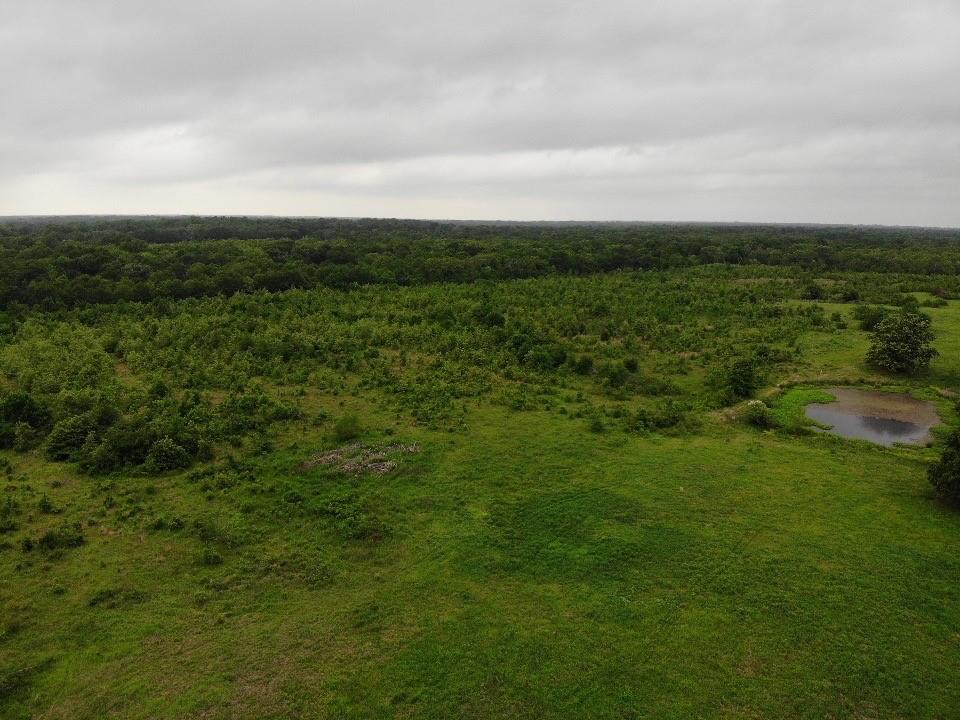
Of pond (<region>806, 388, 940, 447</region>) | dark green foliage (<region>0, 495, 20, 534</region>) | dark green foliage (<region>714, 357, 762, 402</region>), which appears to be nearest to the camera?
dark green foliage (<region>0, 495, 20, 534</region>)

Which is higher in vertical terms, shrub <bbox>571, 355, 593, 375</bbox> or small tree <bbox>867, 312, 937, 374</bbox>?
small tree <bbox>867, 312, 937, 374</bbox>

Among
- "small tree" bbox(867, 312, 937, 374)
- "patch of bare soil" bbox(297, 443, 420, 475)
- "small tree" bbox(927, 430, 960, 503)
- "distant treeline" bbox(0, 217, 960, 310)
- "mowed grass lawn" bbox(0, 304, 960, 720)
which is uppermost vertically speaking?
"distant treeline" bbox(0, 217, 960, 310)

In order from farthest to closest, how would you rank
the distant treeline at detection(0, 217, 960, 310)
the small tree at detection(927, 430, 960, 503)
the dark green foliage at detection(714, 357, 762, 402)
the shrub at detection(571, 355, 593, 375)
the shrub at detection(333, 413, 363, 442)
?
the distant treeline at detection(0, 217, 960, 310) < the shrub at detection(571, 355, 593, 375) < the dark green foliage at detection(714, 357, 762, 402) < the shrub at detection(333, 413, 363, 442) < the small tree at detection(927, 430, 960, 503)

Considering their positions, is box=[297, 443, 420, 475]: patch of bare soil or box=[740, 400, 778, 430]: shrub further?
box=[740, 400, 778, 430]: shrub

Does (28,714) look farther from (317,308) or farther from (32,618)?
(317,308)

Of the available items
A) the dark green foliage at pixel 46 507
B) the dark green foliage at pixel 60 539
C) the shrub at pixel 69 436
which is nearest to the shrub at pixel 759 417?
the dark green foliage at pixel 60 539

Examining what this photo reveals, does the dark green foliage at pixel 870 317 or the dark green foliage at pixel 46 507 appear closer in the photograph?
the dark green foliage at pixel 46 507

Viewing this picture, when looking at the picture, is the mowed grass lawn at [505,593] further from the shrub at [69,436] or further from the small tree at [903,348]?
the small tree at [903,348]

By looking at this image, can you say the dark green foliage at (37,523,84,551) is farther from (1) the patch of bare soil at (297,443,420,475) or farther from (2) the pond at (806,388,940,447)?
(2) the pond at (806,388,940,447)

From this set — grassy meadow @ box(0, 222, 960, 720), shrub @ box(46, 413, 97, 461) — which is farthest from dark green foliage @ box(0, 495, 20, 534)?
shrub @ box(46, 413, 97, 461)
